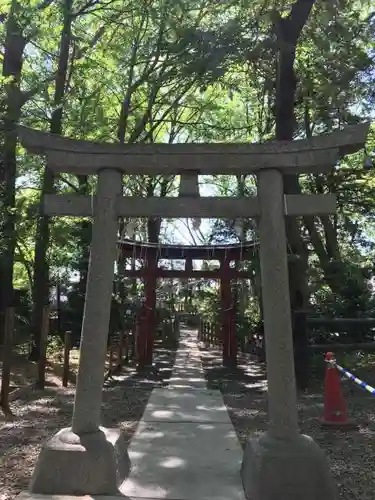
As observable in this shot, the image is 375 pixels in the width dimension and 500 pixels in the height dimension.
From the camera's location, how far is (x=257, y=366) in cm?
1485

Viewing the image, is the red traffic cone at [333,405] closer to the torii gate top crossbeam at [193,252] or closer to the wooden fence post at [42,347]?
the wooden fence post at [42,347]

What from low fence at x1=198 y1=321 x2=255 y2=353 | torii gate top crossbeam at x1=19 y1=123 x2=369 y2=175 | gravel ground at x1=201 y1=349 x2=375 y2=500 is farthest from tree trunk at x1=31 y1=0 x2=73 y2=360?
low fence at x1=198 y1=321 x2=255 y2=353

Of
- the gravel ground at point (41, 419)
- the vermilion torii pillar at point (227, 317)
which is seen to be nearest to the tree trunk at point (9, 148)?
the gravel ground at point (41, 419)

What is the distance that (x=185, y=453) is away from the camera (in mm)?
5242

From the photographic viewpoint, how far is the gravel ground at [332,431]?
4559 millimetres

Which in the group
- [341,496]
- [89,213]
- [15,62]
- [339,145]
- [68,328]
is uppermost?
[15,62]

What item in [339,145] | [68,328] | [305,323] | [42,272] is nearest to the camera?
[339,145]

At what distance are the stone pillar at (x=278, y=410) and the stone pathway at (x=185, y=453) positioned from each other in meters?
0.29

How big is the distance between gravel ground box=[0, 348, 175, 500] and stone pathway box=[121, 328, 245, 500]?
1.23 feet

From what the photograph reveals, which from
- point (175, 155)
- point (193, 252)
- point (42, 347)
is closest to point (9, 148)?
point (42, 347)

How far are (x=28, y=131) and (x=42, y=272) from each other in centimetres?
876

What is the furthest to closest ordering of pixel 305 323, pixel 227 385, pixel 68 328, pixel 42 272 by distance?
1. pixel 68 328
2. pixel 42 272
3. pixel 227 385
4. pixel 305 323

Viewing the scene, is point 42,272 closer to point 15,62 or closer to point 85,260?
point 85,260

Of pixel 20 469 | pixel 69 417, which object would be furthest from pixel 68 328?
pixel 20 469
